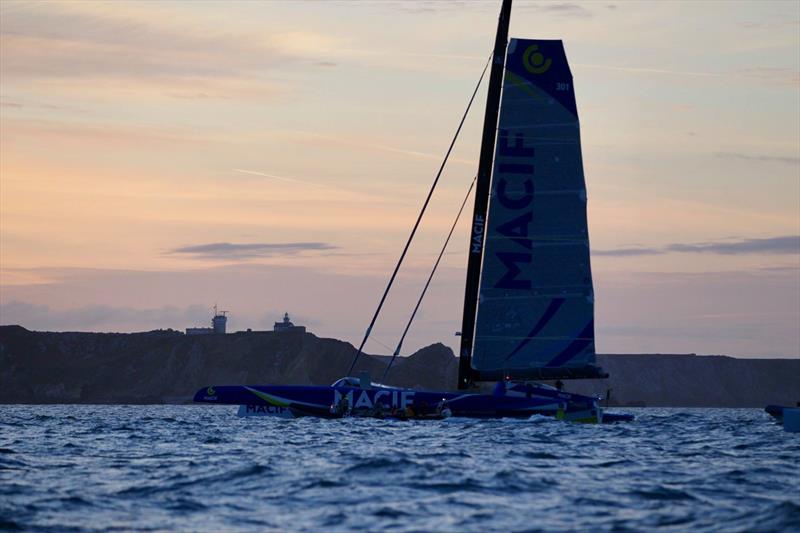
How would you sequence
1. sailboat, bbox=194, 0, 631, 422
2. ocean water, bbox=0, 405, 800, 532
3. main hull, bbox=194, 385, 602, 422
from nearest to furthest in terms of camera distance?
ocean water, bbox=0, 405, 800, 532 < main hull, bbox=194, 385, 602, 422 < sailboat, bbox=194, 0, 631, 422

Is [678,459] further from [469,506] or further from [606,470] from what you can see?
[469,506]

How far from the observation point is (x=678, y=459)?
30734 millimetres

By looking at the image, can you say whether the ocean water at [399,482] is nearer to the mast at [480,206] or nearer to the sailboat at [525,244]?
the sailboat at [525,244]

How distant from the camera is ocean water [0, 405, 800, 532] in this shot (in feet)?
64.8

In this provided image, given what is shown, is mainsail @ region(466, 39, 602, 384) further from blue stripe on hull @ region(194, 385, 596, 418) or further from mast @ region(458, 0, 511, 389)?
blue stripe on hull @ region(194, 385, 596, 418)

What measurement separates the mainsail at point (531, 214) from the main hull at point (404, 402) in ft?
5.35

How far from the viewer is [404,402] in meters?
45.3

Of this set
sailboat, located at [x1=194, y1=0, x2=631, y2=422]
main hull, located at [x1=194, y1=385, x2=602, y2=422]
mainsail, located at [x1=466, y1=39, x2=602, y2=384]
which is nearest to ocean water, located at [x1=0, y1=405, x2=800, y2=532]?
main hull, located at [x1=194, y1=385, x2=602, y2=422]

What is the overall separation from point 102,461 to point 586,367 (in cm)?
2241

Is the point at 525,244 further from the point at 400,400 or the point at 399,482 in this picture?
the point at 399,482

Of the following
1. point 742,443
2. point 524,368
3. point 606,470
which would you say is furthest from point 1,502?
point 524,368

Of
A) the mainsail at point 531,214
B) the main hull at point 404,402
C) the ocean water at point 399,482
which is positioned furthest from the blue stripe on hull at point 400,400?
the ocean water at point 399,482

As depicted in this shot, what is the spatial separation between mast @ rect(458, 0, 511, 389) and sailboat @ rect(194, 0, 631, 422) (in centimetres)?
5

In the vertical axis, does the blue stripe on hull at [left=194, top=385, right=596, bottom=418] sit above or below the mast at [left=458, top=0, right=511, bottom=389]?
below
